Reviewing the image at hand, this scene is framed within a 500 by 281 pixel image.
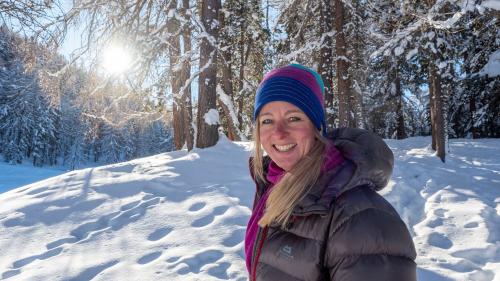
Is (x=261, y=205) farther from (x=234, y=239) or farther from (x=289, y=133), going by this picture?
(x=234, y=239)

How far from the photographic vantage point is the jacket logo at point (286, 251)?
145cm

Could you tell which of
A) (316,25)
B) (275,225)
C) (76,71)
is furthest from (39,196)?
(316,25)

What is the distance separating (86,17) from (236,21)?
334 inches

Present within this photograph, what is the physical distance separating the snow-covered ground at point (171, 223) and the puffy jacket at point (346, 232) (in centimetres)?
246

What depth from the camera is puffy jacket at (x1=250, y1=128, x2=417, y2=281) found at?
3.90 feet

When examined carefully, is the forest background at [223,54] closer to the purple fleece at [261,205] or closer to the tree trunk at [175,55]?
the tree trunk at [175,55]

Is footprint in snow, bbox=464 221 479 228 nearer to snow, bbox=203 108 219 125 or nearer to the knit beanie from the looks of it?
the knit beanie

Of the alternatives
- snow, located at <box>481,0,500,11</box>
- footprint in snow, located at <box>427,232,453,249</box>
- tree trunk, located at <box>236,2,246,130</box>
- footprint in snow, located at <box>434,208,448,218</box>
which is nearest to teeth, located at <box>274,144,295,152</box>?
footprint in snow, located at <box>427,232,453,249</box>

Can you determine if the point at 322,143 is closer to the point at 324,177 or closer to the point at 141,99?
the point at 324,177

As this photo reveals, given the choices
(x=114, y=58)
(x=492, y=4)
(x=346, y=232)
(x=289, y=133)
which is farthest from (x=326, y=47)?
(x=346, y=232)

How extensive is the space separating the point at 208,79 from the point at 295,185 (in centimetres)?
772

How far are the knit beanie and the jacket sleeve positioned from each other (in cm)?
58

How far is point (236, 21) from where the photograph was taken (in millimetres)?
16391

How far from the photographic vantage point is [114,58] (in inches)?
361
